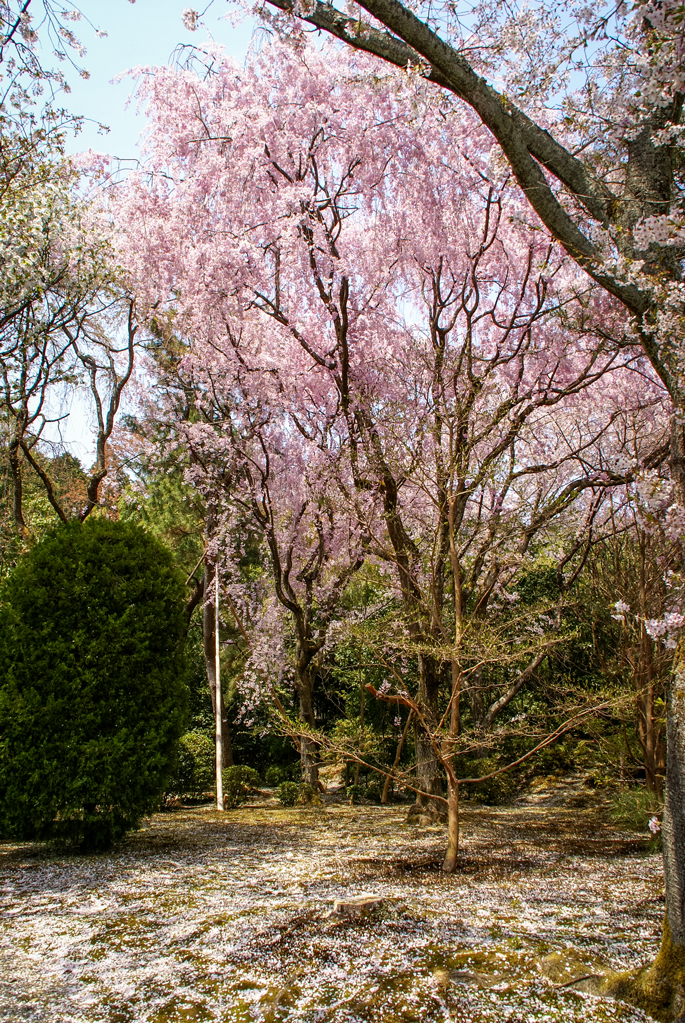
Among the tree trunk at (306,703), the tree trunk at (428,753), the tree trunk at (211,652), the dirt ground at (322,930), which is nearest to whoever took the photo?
the dirt ground at (322,930)

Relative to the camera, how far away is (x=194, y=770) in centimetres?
980

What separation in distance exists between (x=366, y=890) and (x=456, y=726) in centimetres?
115

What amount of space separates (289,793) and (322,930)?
5.83 metres

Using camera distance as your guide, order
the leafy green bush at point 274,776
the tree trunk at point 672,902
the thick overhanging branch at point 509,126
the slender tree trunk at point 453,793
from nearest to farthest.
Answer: the tree trunk at point 672,902
the thick overhanging branch at point 509,126
the slender tree trunk at point 453,793
the leafy green bush at point 274,776

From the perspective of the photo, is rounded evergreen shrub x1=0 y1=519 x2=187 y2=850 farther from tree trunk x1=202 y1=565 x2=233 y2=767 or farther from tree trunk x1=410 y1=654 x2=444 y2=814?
tree trunk x1=202 y1=565 x2=233 y2=767

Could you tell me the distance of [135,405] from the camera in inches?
471

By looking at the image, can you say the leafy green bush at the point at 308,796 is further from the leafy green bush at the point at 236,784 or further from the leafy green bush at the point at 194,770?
the leafy green bush at the point at 194,770

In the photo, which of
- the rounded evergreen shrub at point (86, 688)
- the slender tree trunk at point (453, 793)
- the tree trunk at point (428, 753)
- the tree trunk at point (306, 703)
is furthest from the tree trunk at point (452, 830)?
the tree trunk at point (306, 703)

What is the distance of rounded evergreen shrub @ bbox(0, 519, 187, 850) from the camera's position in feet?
16.9

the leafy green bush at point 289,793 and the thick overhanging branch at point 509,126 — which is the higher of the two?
the thick overhanging branch at point 509,126

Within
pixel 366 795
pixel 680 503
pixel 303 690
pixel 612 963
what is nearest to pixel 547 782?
pixel 366 795

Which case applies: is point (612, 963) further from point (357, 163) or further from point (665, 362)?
point (357, 163)

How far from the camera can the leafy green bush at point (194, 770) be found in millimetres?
9672

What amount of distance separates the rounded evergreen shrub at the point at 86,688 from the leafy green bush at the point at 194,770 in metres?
3.96
